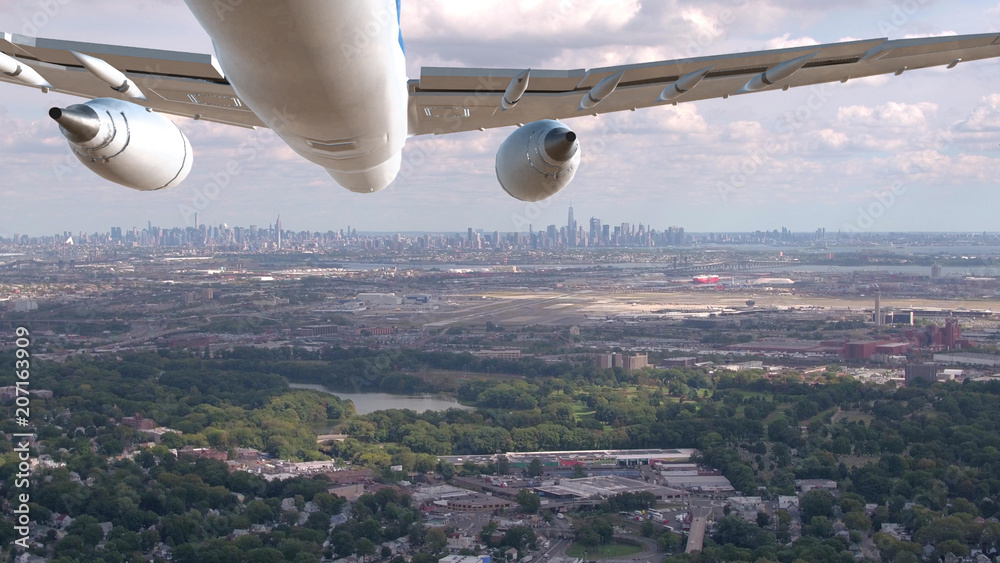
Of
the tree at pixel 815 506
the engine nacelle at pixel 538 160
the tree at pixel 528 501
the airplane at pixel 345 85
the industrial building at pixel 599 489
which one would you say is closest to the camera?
the airplane at pixel 345 85

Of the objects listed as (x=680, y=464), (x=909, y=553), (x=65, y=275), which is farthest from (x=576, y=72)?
(x=65, y=275)

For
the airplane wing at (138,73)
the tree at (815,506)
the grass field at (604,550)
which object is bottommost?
the grass field at (604,550)

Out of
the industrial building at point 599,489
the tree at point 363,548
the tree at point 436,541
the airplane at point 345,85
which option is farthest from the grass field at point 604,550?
the airplane at point 345,85

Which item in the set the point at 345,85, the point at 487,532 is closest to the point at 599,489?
the point at 487,532

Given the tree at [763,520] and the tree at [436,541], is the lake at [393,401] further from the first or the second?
the tree at [763,520]

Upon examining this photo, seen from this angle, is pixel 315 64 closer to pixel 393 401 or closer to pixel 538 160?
pixel 538 160

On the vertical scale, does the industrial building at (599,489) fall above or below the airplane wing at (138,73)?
below
